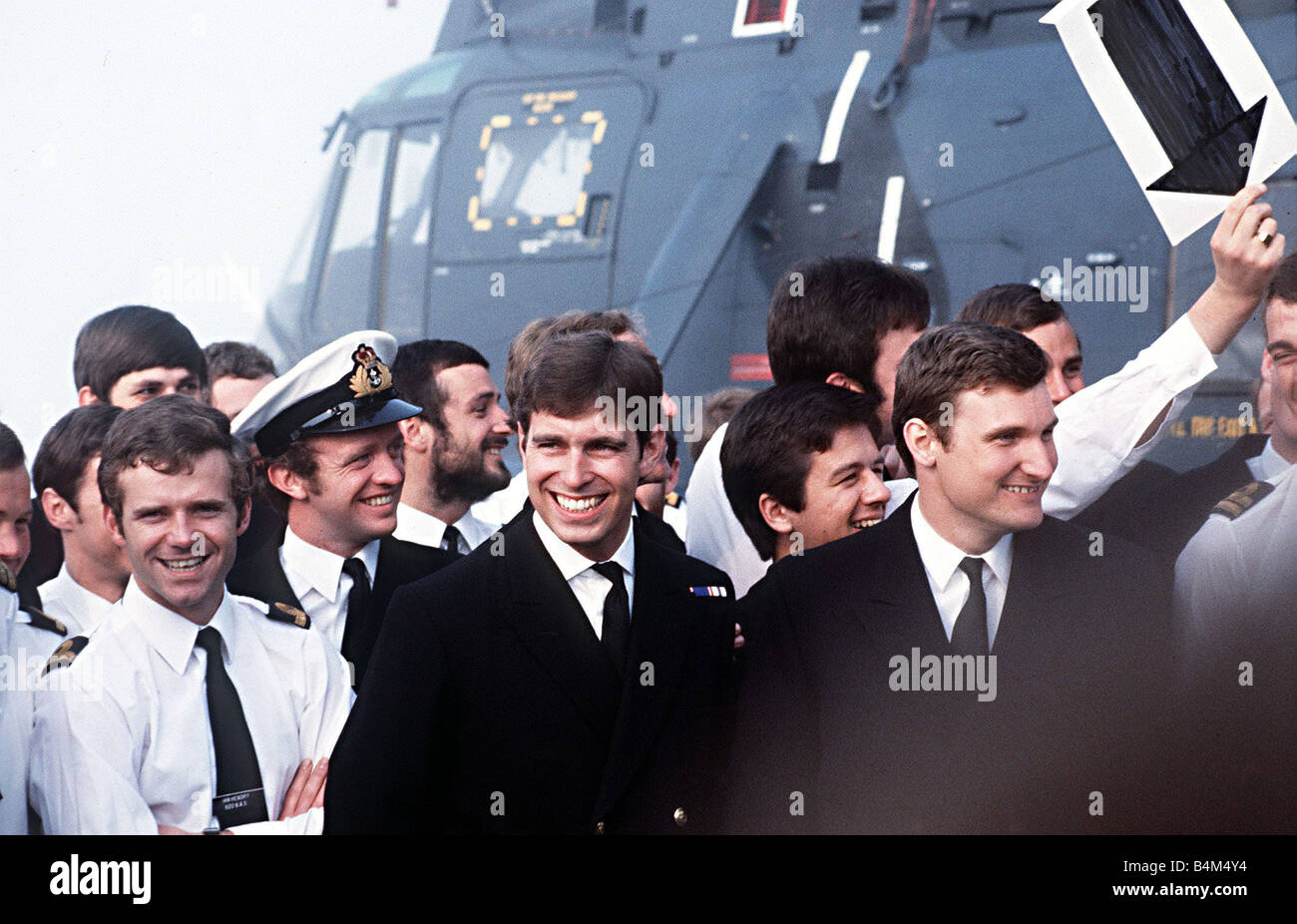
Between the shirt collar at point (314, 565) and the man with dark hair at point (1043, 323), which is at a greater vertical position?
the man with dark hair at point (1043, 323)

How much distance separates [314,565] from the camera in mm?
2432

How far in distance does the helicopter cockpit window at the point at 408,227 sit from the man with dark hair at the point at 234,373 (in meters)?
0.68

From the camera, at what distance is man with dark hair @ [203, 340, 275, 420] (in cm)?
342

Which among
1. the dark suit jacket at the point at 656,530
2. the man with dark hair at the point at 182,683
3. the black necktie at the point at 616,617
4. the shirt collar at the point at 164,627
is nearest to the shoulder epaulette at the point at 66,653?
the man with dark hair at the point at 182,683

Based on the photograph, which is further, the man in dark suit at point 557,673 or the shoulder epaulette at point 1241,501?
the shoulder epaulette at point 1241,501

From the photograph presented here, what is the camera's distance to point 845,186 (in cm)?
393

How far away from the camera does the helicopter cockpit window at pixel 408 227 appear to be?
427 cm

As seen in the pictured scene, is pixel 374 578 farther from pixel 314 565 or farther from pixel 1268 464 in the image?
pixel 1268 464

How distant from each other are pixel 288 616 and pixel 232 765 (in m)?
0.27

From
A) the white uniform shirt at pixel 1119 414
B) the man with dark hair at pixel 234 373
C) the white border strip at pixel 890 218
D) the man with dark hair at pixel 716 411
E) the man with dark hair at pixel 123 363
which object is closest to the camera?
the white uniform shirt at pixel 1119 414

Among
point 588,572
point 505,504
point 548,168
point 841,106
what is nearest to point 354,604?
point 588,572

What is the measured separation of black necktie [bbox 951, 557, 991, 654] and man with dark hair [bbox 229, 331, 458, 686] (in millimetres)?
985

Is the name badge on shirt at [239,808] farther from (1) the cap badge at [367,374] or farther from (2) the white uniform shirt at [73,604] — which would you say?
(1) the cap badge at [367,374]
